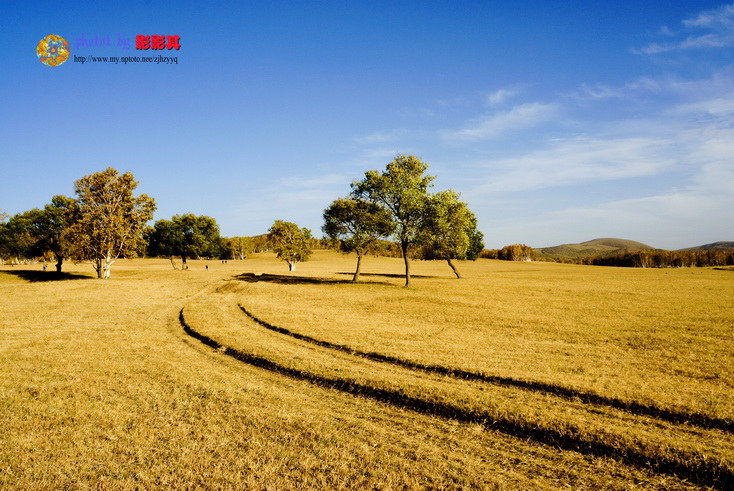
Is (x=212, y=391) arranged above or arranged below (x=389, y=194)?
below

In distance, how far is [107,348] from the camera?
16.9 metres

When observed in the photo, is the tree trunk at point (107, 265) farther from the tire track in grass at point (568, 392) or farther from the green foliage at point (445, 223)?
the tire track in grass at point (568, 392)

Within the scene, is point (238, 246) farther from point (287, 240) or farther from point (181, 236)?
point (287, 240)

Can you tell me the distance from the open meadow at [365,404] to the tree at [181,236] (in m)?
63.5

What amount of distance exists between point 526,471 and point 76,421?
11.7 m

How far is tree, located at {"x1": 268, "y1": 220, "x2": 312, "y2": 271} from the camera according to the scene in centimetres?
7300

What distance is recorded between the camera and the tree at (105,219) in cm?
5131

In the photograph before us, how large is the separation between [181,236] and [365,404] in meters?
84.7

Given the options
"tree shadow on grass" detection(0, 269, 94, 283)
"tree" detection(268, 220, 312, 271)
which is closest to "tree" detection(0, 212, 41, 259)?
"tree shadow on grass" detection(0, 269, 94, 283)

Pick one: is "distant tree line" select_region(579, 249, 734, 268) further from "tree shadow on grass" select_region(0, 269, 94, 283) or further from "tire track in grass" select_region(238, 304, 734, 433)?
"tree shadow on grass" select_region(0, 269, 94, 283)

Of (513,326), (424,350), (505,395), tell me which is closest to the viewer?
(505,395)

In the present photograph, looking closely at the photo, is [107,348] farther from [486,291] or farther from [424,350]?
[486,291]

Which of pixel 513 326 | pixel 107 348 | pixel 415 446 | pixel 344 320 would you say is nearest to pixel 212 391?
pixel 415 446

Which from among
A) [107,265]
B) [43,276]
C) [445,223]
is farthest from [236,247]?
[445,223]
